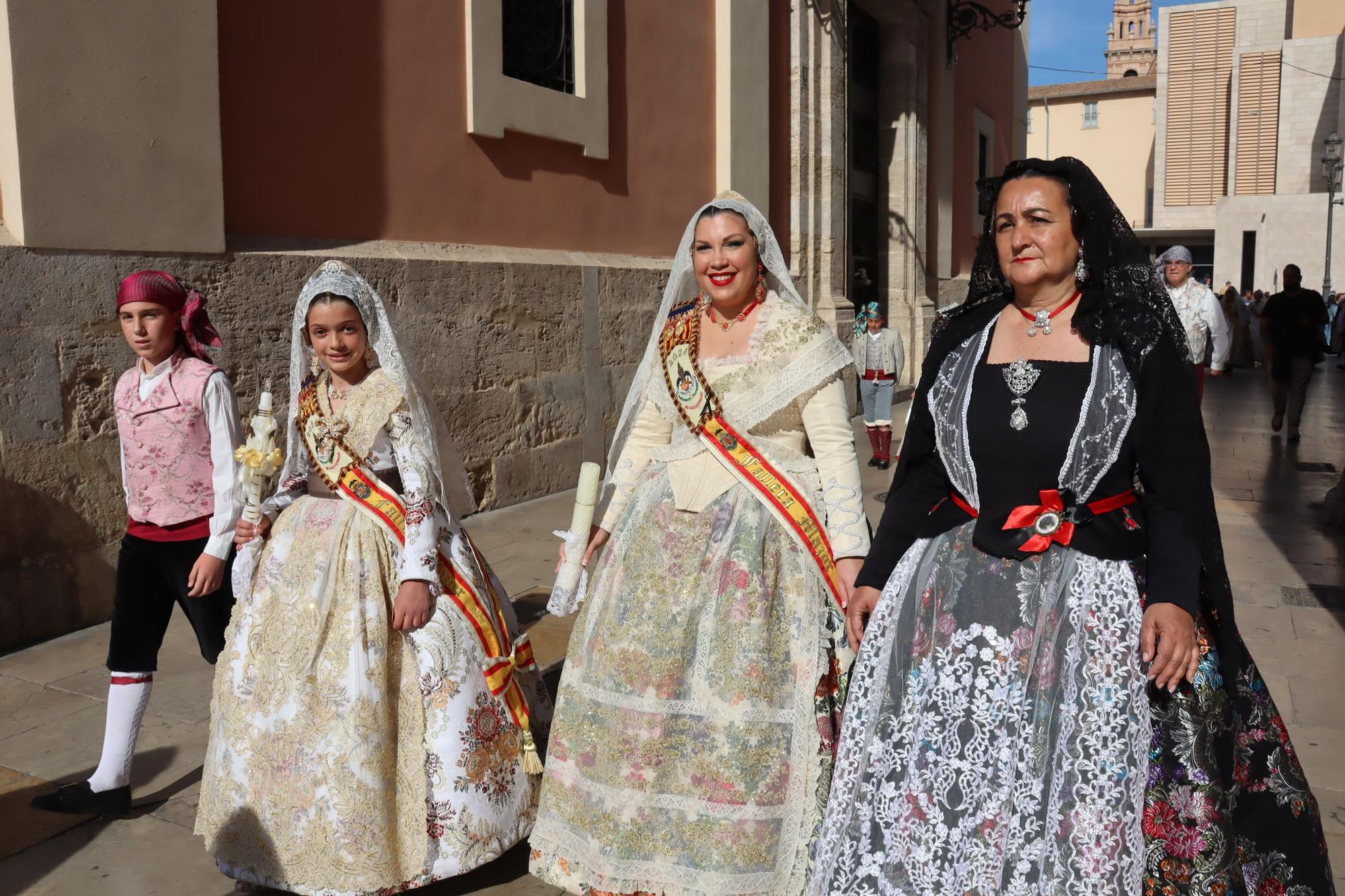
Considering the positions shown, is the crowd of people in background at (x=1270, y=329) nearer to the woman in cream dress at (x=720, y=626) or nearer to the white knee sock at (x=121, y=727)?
the woman in cream dress at (x=720, y=626)

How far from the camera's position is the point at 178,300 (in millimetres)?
3414

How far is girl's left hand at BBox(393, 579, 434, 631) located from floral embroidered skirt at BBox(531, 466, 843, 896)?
1.31ft

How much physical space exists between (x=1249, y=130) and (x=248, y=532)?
136 feet

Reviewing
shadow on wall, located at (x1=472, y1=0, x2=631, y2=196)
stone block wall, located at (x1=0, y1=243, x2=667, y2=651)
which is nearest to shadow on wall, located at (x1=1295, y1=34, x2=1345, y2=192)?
shadow on wall, located at (x1=472, y1=0, x2=631, y2=196)

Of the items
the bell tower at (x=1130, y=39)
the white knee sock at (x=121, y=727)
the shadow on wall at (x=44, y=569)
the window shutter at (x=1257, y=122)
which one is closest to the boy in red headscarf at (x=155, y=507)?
the white knee sock at (x=121, y=727)

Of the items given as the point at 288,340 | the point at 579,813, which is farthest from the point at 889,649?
the point at 288,340

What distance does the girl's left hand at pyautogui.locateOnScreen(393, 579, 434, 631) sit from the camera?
9.32ft

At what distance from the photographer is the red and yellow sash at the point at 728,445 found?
9.33ft

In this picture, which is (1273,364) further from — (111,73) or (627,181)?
(111,73)

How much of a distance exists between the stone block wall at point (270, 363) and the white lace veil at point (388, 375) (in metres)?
2.09

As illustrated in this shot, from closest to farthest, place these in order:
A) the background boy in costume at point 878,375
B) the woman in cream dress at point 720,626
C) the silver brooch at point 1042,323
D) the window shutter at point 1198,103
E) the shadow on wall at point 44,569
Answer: the silver brooch at point 1042,323, the woman in cream dress at point 720,626, the shadow on wall at point 44,569, the background boy in costume at point 878,375, the window shutter at point 1198,103

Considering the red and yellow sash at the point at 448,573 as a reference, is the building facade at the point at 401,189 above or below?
above

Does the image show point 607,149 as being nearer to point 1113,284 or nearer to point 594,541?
point 594,541

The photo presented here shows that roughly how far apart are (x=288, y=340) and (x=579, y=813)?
156 inches
